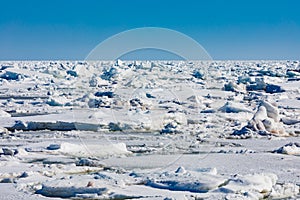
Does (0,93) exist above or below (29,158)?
above

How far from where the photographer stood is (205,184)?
5629mm

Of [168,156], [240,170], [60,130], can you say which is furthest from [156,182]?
[60,130]

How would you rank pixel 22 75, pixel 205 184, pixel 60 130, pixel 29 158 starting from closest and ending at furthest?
pixel 205 184 → pixel 29 158 → pixel 60 130 → pixel 22 75

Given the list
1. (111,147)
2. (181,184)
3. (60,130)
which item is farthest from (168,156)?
(60,130)

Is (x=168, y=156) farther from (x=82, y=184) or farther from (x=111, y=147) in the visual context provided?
(x=82, y=184)

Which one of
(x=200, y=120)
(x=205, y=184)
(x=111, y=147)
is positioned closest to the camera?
(x=205, y=184)

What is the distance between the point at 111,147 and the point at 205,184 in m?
2.49

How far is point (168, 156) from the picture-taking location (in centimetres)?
759

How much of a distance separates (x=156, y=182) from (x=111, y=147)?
2.15 m

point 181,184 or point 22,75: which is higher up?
point 22,75

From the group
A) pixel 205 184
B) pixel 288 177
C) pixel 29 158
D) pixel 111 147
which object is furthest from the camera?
pixel 111 147

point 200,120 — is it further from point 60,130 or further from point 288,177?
point 288,177

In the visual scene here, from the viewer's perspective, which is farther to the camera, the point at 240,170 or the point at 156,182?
the point at 240,170

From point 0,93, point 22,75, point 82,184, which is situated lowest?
point 82,184
